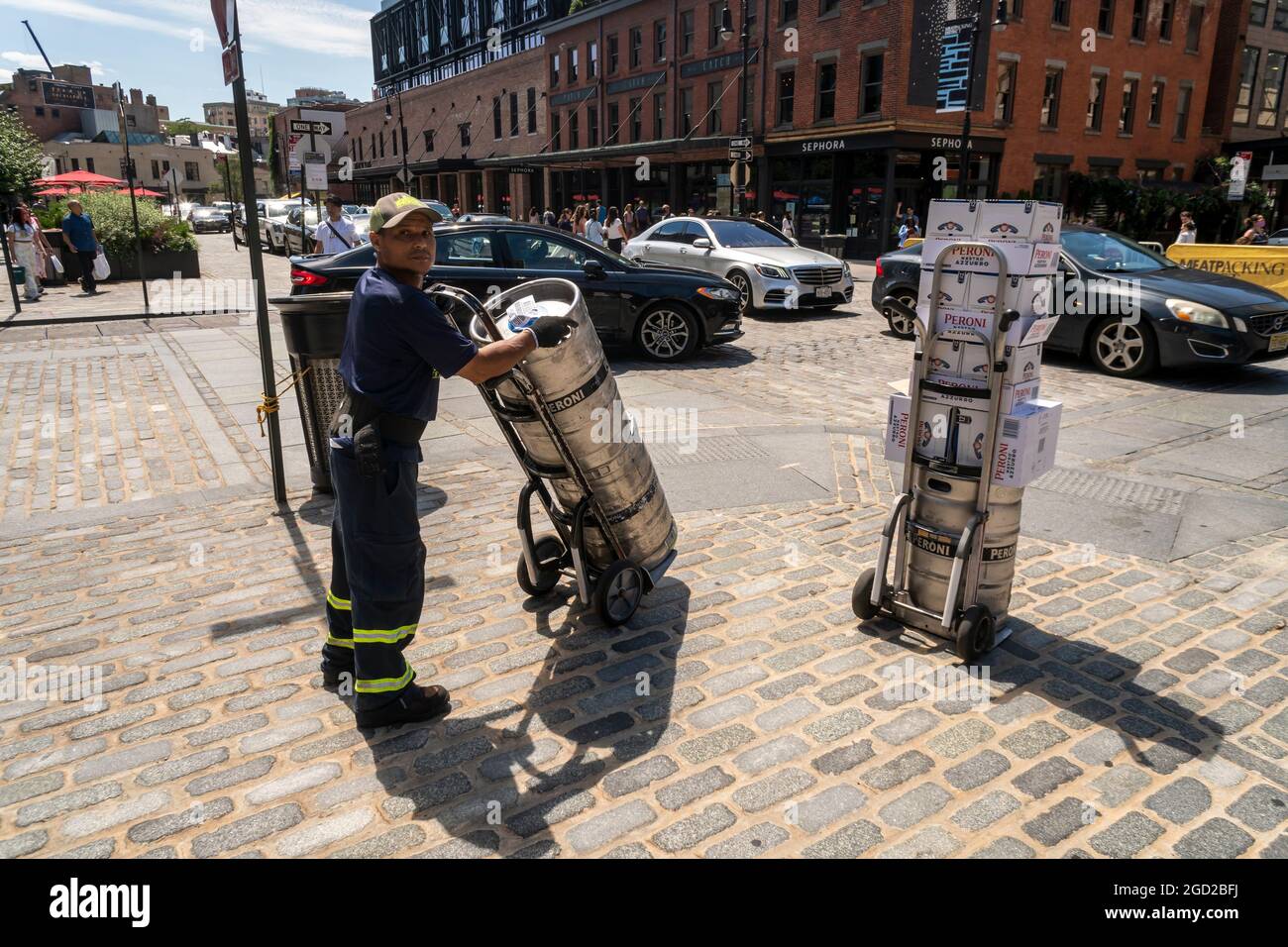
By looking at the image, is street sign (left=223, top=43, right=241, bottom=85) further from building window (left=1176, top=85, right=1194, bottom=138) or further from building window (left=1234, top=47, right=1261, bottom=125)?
building window (left=1234, top=47, right=1261, bottom=125)

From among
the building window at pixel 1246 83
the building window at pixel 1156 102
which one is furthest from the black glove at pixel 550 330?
the building window at pixel 1246 83

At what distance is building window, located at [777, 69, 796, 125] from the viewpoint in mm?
31578

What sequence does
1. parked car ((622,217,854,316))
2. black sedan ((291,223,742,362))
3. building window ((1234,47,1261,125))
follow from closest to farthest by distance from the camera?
black sedan ((291,223,742,362))
parked car ((622,217,854,316))
building window ((1234,47,1261,125))

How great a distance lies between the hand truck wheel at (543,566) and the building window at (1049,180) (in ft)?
105

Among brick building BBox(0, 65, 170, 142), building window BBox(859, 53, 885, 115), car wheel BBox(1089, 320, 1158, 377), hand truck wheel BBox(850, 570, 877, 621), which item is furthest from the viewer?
brick building BBox(0, 65, 170, 142)

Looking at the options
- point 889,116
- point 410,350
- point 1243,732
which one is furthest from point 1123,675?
point 889,116

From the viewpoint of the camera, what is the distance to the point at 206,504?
6.02 metres

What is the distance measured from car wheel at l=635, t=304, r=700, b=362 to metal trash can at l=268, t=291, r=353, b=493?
572 cm

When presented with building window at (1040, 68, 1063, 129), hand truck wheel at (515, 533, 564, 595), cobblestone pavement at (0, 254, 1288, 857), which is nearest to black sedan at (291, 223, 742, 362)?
cobblestone pavement at (0, 254, 1288, 857)

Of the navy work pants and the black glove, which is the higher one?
the black glove

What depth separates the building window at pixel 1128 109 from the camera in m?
33.5

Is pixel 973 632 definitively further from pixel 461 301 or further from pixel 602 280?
pixel 602 280

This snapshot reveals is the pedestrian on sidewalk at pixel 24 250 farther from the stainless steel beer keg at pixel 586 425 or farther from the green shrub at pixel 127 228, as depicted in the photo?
the stainless steel beer keg at pixel 586 425
